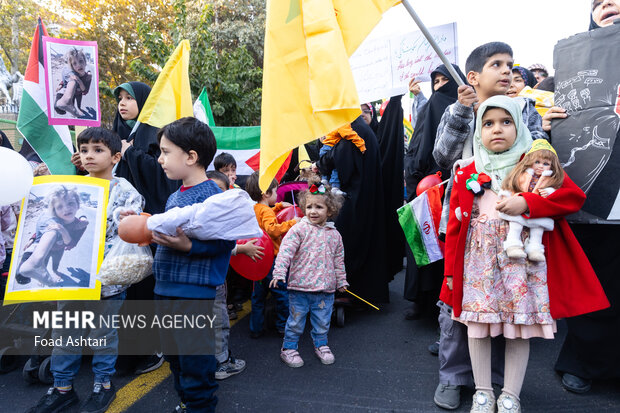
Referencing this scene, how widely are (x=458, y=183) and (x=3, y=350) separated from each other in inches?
135

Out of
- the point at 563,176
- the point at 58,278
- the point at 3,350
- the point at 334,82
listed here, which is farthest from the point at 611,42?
the point at 3,350

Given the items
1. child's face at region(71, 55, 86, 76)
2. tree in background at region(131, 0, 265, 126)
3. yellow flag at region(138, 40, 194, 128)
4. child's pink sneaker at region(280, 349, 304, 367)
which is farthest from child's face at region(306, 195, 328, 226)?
tree in background at region(131, 0, 265, 126)

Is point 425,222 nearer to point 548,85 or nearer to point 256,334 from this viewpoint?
point 256,334

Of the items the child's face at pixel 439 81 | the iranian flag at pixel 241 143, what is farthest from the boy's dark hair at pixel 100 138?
A: the iranian flag at pixel 241 143

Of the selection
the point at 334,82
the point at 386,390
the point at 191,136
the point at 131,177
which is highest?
the point at 334,82

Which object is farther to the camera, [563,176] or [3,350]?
[3,350]

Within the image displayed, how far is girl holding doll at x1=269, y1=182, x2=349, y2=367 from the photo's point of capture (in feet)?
10.3

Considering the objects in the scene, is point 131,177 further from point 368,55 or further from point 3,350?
point 368,55

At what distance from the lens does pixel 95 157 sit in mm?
2674

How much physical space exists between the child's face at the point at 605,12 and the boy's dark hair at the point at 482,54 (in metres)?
0.69

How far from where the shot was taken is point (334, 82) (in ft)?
5.85

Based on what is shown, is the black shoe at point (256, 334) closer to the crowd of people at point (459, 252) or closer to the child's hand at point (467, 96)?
the crowd of people at point (459, 252)

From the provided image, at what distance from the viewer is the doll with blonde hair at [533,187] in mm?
2020

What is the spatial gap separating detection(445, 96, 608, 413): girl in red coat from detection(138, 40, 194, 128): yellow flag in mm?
2300
